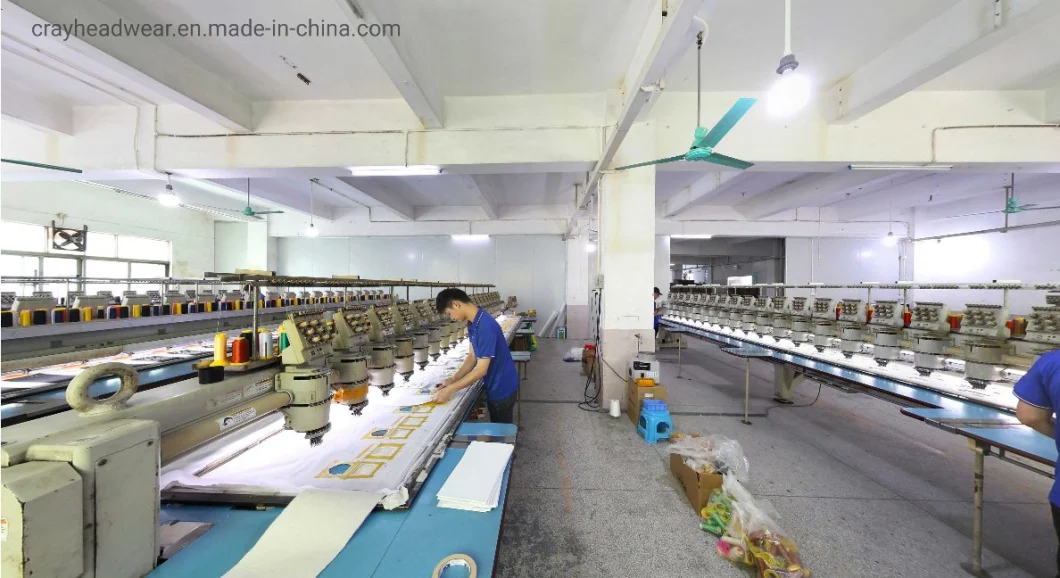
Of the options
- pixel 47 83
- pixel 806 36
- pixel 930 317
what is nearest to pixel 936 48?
pixel 806 36

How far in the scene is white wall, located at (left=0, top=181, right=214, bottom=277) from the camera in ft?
22.3

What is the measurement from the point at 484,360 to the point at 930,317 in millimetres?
4037

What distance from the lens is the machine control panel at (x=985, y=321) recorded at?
279 centimetres

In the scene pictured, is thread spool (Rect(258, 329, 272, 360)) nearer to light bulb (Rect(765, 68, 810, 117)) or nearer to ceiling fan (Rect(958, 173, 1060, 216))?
light bulb (Rect(765, 68, 810, 117))

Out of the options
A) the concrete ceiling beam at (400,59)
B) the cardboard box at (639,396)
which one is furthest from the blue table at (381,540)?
the concrete ceiling beam at (400,59)

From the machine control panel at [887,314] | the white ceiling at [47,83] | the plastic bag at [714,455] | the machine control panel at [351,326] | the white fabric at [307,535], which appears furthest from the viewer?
the white ceiling at [47,83]

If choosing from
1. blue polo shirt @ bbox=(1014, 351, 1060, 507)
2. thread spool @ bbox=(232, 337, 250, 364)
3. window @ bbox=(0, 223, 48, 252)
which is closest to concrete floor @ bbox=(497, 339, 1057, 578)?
blue polo shirt @ bbox=(1014, 351, 1060, 507)

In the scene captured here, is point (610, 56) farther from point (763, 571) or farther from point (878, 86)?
point (763, 571)

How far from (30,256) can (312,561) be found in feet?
35.9

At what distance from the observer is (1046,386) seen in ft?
5.32

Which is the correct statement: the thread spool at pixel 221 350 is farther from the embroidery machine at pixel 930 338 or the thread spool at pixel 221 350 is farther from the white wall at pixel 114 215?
the white wall at pixel 114 215

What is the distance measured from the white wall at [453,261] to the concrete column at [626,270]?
643 cm

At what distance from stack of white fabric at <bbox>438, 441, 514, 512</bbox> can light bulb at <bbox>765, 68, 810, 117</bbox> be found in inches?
98.3

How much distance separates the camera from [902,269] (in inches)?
416
